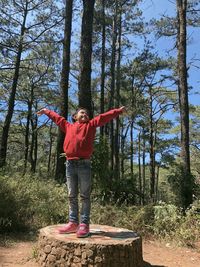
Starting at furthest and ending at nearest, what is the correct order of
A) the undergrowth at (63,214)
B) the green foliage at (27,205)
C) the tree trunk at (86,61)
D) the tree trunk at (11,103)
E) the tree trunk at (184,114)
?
1. the tree trunk at (11,103)
2. the tree trunk at (184,114)
3. the tree trunk at (86,61)
4. the undergrowth at (63,214)
5. the green foliage at (27,205)

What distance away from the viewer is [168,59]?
34.1 m

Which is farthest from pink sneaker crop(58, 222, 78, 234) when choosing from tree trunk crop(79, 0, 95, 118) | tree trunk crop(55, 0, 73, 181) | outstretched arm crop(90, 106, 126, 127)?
tree trunk crop(55, 0, 73, 181)

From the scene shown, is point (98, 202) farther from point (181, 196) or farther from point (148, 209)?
point (181, 196)

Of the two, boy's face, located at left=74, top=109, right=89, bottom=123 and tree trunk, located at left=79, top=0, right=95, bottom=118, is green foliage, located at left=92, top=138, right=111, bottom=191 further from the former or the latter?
boy's face, located at left=74, top=109, right=89, bottom=123

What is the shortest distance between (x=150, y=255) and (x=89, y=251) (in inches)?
87.0

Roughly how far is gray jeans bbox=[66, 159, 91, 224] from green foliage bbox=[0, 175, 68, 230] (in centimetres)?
208

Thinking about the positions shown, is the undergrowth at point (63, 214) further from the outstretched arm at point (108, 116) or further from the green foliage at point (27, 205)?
the outstretched arm at point (108, 116)

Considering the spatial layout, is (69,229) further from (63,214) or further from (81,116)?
(63,214)

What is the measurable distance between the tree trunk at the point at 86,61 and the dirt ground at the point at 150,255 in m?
4.69

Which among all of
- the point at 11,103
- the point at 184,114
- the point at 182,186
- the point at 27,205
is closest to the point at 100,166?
the point at 27,205

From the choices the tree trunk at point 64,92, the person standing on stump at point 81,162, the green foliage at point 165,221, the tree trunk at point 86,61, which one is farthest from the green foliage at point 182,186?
the person standing on stump at point 81,162

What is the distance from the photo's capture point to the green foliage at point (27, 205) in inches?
307

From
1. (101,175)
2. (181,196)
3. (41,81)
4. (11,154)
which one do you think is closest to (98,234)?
(101,175)

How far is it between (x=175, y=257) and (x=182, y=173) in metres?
6.40
